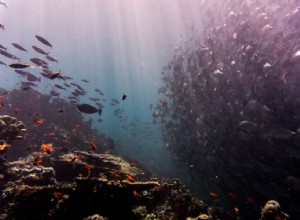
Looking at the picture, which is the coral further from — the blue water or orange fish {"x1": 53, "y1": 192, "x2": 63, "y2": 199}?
the blue water

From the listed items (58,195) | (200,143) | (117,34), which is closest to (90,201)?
(58,195)

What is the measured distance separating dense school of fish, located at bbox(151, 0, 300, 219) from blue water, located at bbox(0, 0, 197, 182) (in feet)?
36.5

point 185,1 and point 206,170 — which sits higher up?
point 185,1

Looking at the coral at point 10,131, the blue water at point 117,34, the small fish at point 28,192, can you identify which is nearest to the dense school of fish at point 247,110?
the small fish at point 28,192

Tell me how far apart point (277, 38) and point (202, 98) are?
4.80 metres

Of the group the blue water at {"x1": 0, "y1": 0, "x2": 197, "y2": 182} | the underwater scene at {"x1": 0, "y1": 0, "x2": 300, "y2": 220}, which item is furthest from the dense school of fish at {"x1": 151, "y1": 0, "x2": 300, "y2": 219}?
the blue water at {"x1": 0, "y1": 0, "x2": 197, "y2": 182}

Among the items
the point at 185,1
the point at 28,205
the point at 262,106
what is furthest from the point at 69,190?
the point at 185,1

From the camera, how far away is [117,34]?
6438cm

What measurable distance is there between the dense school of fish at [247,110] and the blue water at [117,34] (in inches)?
438

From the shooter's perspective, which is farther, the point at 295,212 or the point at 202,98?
the point at 202,98

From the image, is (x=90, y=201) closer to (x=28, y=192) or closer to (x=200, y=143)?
(x=28, y=192)

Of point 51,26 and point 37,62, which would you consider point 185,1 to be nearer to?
point 37,62

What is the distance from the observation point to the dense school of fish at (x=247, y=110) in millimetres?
10594

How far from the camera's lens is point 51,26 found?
202 feet
